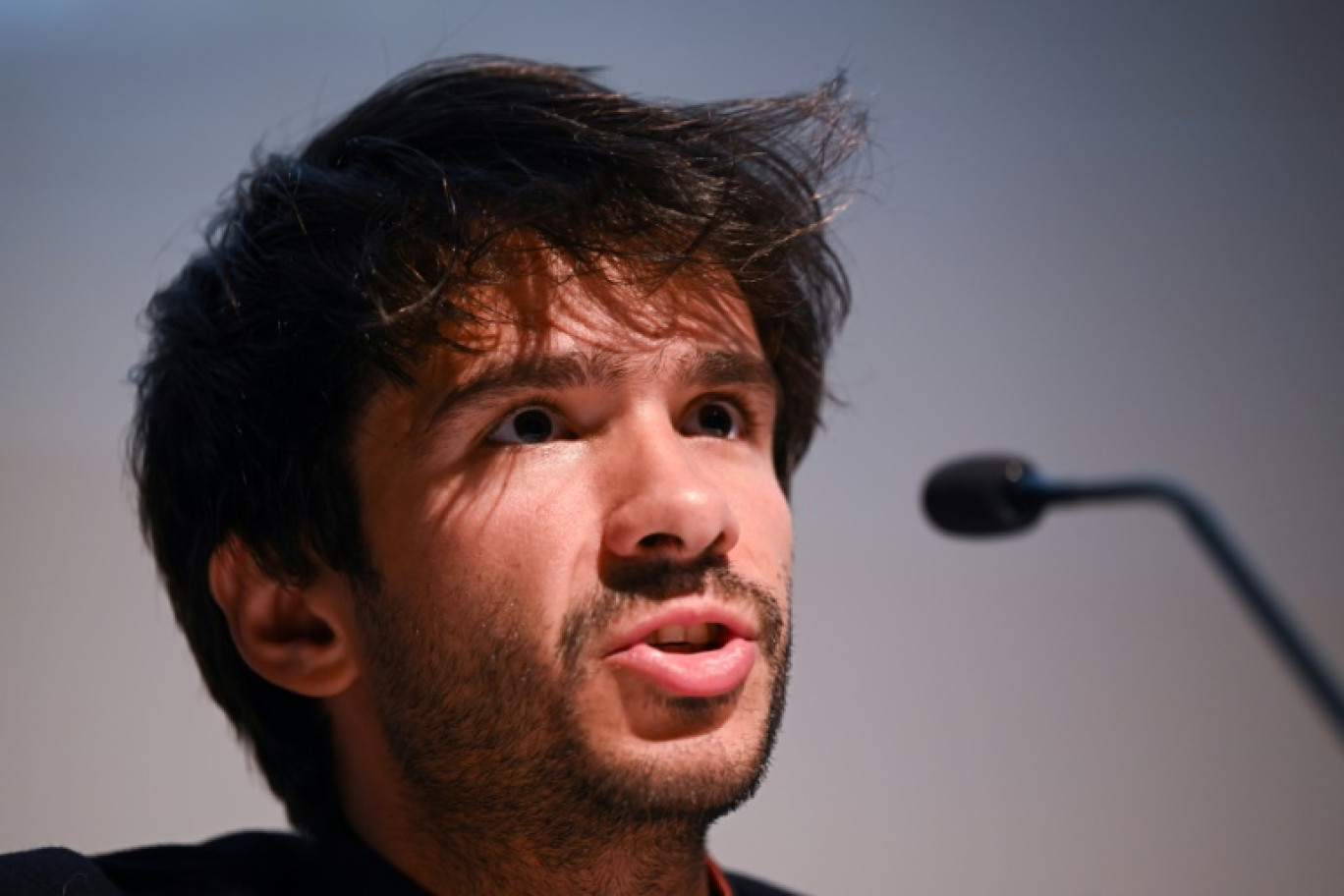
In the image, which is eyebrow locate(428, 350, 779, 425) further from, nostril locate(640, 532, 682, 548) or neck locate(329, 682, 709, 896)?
neck locate(329, 682, 709, 896)

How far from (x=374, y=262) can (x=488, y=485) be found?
0.22 m

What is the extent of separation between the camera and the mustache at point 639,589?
116 centimetres

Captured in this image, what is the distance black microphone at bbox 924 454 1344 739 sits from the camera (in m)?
0.77

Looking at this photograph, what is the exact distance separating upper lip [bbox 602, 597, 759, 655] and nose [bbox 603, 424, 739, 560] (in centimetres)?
4

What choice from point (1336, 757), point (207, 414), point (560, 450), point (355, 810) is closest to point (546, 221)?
point (560, 450)

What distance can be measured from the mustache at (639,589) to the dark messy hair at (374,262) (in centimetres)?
21

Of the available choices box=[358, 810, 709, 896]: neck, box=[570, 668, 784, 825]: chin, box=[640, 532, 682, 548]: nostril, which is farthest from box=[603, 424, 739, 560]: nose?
box=[358, 810, 709, 896]: neck

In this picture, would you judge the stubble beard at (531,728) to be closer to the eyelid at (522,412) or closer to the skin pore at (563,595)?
the skin pore at (563,595)

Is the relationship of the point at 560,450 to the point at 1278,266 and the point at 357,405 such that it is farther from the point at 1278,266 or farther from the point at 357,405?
the point at 1278,266

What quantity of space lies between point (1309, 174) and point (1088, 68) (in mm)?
345

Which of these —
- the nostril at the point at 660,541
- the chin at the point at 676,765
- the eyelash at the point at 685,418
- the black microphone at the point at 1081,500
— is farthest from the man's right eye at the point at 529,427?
the black microphone at the point at 1081,500

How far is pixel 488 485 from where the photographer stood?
119 cm

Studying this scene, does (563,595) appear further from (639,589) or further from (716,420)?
(716,420)

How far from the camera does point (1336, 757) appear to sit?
6.53 feet
